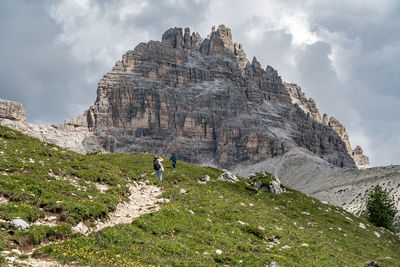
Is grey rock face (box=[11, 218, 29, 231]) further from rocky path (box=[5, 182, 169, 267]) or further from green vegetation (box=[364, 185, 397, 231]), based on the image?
green vegetation (box=[364, 185, 397, 231])

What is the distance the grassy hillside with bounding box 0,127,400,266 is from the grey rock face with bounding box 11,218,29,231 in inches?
11.2

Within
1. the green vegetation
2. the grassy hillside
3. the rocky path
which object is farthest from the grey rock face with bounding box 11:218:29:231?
the green vegetation

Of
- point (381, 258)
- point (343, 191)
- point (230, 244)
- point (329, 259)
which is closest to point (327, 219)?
point (381, 258)

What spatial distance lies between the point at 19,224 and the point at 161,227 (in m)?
7.78

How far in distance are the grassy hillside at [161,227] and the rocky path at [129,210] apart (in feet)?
1.93

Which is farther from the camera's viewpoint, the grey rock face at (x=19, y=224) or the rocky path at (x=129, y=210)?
the grey rock face at (x=19, y=224)

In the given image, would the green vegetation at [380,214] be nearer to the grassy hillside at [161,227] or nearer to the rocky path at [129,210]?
the grassy hillside at [161,227]

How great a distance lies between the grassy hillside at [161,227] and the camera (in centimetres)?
1559

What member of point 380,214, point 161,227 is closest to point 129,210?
point 161,227

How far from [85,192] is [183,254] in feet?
34.0

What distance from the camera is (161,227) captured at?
65.1 feet

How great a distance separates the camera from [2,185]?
19.4m

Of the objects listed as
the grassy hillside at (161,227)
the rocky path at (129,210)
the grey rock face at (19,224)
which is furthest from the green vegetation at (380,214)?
the grey rock face at (19,224)

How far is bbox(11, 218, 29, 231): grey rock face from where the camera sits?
15.4 m
